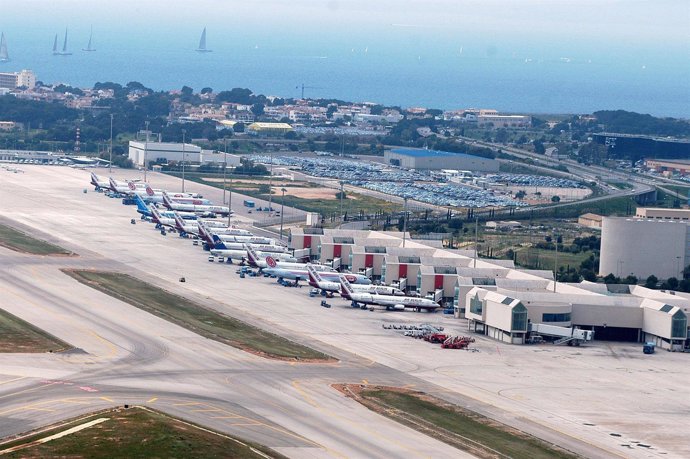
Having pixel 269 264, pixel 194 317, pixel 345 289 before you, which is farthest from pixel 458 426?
pixel 269 264

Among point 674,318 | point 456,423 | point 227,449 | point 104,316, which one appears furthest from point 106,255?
point 227,449

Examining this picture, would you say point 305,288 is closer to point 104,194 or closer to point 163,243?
point 163,243

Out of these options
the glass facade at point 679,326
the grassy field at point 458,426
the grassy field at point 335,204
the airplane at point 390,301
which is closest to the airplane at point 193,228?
the grassy field at point 335,204

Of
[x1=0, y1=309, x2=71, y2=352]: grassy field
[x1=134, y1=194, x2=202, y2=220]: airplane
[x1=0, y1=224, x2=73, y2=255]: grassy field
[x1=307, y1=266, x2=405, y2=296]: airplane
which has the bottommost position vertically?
[x1=0, y1=309, x2=71, y2=352]: grassy field

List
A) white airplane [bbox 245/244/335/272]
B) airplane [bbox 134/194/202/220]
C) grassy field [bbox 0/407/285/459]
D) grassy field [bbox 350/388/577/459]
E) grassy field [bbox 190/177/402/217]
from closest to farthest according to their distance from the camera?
grassy field [bbox 0/407/285/459] → grassy field [bbox 350/388/577/459] → white airplane [bbox 245/244/335/272] → airplane [bbox 134/194/202/220] → grassy field [bbox 190/177/402/217]

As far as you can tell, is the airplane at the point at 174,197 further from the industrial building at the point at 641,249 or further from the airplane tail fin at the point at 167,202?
the industrial building at the point at 641,249

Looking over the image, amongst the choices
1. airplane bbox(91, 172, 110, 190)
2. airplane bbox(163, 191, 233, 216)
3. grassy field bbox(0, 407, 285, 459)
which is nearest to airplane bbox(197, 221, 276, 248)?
airplane bbox(163, 191, 233, 216)

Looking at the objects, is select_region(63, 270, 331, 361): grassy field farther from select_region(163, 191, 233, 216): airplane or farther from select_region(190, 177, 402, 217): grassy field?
select_region(190, 177, 402, 217): grassy field
